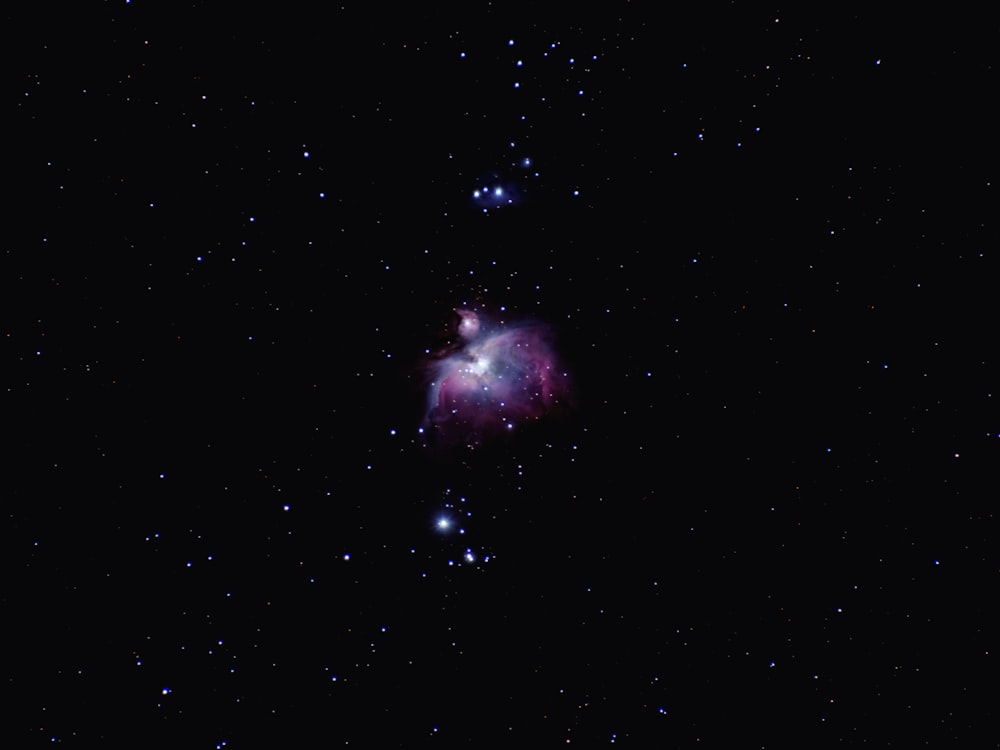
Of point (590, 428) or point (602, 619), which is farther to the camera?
point (602, 619)

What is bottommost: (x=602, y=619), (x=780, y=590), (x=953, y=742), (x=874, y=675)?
(x=953, y=742)

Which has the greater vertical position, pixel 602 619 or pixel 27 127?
pixel 27 127

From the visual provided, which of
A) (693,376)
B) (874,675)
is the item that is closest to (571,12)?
(693,376)

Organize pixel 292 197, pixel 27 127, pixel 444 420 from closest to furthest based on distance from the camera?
pixel 27 127 → pixel 292 197 → pixel 444 420

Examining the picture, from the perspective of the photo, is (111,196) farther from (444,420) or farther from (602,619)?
(602,619)

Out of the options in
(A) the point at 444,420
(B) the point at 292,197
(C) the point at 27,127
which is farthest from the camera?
(A) the point at 444,420

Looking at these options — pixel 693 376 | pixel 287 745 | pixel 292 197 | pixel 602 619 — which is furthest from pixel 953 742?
pixel 292 197
